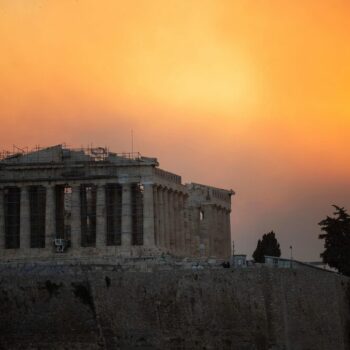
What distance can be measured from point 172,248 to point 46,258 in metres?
9.76

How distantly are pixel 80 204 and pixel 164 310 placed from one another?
19147mm

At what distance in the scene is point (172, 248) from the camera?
96375mm

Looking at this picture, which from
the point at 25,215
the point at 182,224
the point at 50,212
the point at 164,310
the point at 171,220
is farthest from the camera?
the point at 182,224

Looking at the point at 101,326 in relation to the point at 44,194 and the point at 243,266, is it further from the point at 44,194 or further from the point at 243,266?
the point at 44,194

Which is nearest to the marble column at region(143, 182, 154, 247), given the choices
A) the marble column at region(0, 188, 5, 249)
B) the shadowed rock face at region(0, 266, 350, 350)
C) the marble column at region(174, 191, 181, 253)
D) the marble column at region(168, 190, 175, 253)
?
the marble column at region(168, 190, 175, 253)

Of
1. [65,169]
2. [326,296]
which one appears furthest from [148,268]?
[65,169]

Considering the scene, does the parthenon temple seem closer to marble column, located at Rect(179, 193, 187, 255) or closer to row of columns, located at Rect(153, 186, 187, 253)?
row of columns, located at Rect(153, 186, 187, 253)

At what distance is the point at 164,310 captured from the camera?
75.7m

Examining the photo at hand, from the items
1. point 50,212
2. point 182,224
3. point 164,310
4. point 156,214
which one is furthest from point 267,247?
point 164,310

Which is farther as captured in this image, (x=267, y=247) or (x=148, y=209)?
(x=267, y=247)

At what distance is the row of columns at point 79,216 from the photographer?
91.9m

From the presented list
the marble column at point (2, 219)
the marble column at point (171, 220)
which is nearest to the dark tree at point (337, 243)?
the marble column at point (171, 220)

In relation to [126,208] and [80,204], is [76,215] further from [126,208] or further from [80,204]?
[126,208]

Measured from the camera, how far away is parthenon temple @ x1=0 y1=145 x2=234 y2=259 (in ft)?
302
